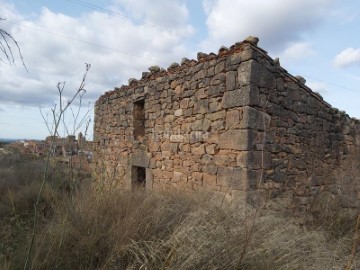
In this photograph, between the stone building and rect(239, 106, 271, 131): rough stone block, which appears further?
the stone building

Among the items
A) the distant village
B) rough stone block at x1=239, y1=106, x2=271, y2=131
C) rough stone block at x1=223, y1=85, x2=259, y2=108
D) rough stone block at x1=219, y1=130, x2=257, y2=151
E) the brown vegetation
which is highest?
rough stone block at x1=223, y1=85, x2=259, y2=108

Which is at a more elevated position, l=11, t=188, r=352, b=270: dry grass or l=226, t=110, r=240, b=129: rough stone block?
l=226, t=110, r=240, b=129: rough stone block

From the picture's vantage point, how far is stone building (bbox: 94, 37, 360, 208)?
15.1 feet

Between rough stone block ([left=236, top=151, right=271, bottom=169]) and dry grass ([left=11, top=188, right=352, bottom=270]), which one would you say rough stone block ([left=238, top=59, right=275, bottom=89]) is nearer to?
rough stone block ([left=236, top=151, right=271, bottom=169])

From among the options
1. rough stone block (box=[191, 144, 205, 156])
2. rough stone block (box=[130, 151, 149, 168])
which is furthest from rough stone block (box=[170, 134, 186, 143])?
rough stone block (box=[130, 151, 149, 168])

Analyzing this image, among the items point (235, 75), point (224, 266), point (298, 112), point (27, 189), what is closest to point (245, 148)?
point (235, 75)

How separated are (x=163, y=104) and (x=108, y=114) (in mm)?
2770

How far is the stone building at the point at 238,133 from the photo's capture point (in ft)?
15.1

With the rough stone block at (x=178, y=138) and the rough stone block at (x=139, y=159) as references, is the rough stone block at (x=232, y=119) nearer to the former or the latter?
the rough stone block at (x=178, y=138)

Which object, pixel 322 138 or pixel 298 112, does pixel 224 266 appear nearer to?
pixel 298 112

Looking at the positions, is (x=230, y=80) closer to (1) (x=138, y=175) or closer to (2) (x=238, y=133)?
(2) (x=238, y=133)

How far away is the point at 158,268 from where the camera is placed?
2.48 metres

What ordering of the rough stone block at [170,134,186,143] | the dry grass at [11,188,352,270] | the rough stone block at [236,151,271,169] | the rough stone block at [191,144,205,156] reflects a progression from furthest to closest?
the rough stone block at [170,134,186,143] → the rough stone block at [191,144,205,156] → the rough stone block at [236,151,271,169] → the dry grass at [11,188,352,270]

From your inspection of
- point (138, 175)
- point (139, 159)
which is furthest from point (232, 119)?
point (138, 175)
